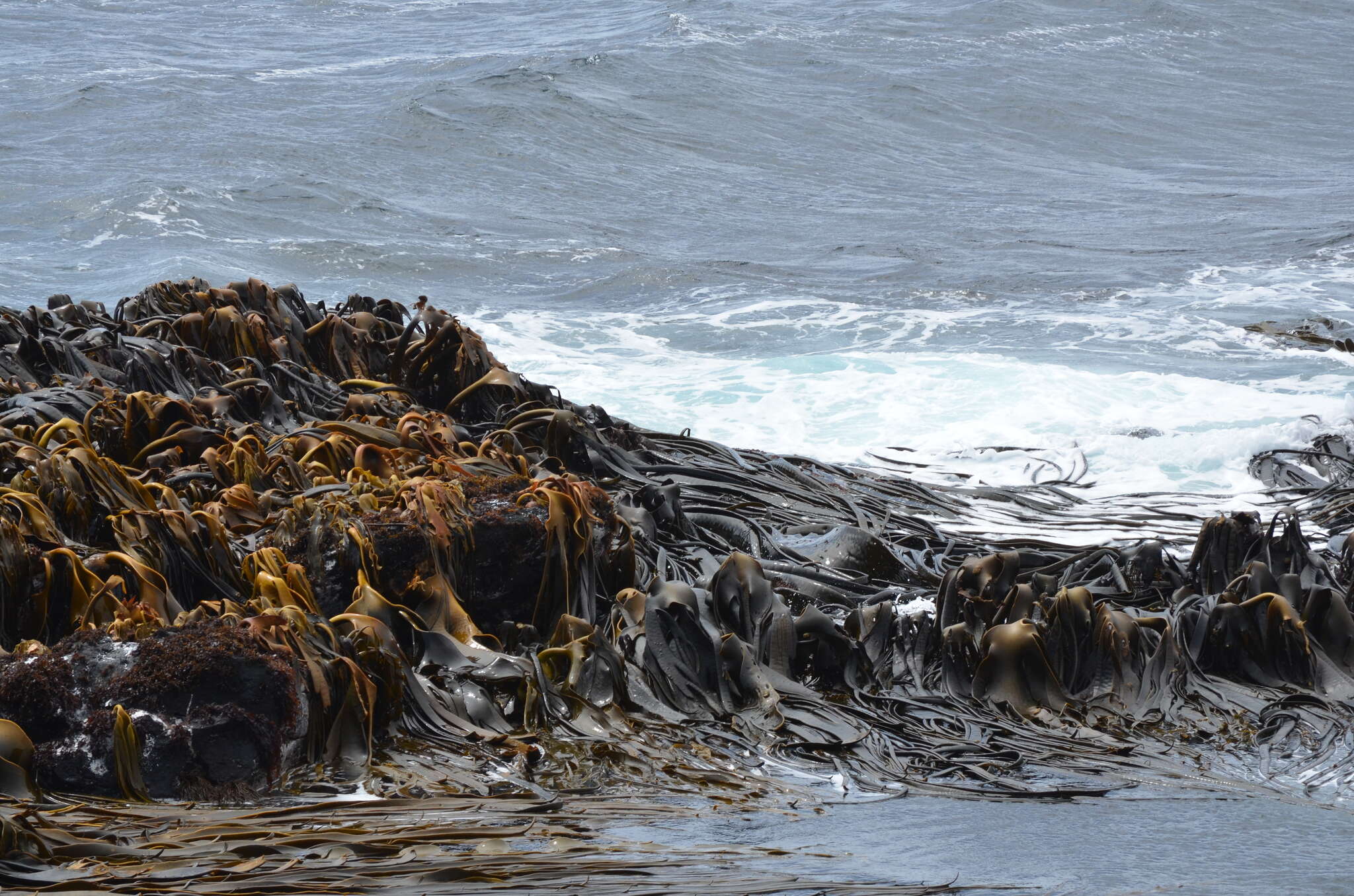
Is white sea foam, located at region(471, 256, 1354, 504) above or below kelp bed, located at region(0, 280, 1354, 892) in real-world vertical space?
below

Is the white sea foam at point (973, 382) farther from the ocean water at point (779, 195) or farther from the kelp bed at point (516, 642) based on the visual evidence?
the kelp bed at point (516, 642)

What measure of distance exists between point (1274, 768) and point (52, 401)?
3117mm

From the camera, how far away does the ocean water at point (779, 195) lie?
6.70 m

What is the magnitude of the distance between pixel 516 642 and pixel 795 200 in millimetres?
9345

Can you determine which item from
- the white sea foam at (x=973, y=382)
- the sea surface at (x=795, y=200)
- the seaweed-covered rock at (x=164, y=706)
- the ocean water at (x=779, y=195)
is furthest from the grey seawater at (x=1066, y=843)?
the ocean water at (x=779, y=195)

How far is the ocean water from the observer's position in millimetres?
6695

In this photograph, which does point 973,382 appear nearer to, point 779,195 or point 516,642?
point 516,642

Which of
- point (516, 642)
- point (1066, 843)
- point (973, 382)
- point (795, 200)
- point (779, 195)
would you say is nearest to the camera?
point (1066, 843)

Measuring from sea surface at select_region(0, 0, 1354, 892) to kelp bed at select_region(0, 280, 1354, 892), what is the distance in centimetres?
41

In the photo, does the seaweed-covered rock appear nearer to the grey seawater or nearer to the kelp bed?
the kelp bed

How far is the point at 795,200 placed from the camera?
38.5 feet

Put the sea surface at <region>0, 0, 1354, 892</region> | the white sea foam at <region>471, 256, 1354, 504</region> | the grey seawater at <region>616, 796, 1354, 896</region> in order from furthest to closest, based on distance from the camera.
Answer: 1. the sea surface at <region>0, 0, 1354, 892</region>
2. the white sea foam at <region>471, 256, 1354, 504</region>
3. the grey seawater at <region>616, 796, 1354, 896</region>

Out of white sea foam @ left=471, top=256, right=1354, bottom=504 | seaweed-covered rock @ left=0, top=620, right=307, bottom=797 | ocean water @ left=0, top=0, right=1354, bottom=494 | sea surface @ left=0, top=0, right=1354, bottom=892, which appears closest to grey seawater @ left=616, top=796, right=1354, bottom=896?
sea surface @ left=0, top=0, right=1354, bottom=892

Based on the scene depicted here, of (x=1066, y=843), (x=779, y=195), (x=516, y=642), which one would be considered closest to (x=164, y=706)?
(x=516, y=642)
